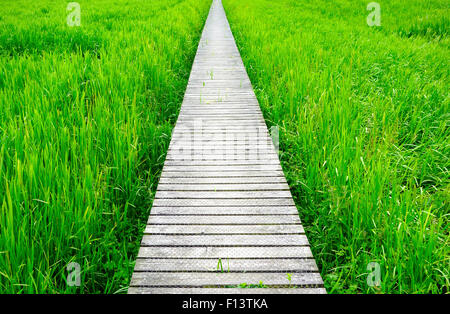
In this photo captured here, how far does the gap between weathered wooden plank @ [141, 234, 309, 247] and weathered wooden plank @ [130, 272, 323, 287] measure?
246mm

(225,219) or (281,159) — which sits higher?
(281,159)

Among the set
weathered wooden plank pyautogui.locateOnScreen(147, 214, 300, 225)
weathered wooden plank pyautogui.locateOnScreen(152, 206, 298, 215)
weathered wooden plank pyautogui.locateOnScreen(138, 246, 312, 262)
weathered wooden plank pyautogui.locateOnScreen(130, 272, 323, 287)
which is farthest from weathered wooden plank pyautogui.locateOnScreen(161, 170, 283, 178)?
weathered wooden plank pyautogui.locateOnScreen(130, 272, 323, 287)

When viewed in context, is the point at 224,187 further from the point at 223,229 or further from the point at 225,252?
the point at 225,252

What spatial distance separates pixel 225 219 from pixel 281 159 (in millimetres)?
1248

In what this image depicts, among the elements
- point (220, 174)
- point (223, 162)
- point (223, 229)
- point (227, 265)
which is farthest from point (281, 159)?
point (227, 265)

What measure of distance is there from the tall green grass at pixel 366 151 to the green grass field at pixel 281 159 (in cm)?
2

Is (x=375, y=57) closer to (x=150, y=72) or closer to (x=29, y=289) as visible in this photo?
(x=150, y=72)

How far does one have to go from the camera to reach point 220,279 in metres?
1.73

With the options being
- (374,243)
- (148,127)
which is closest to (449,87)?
(374,243)

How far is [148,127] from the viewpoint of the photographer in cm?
333

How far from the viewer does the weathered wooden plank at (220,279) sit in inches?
67.5

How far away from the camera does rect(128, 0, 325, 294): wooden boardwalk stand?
68.7 inches

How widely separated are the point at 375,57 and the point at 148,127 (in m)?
3.99

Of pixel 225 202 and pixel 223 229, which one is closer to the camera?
pixel 223 229
